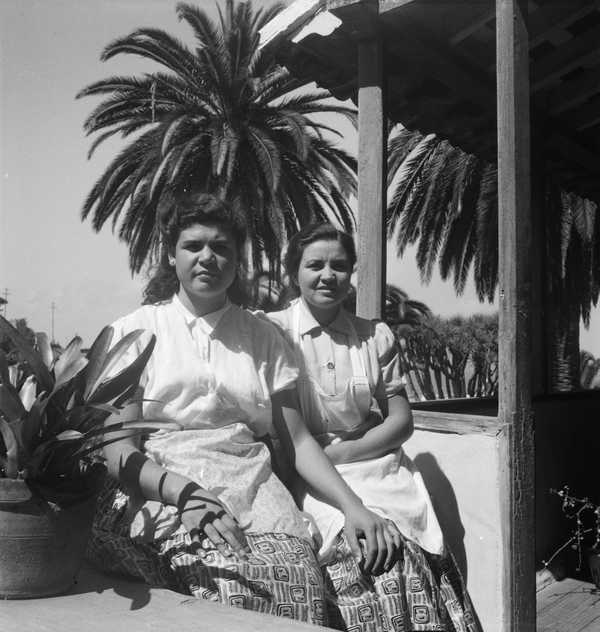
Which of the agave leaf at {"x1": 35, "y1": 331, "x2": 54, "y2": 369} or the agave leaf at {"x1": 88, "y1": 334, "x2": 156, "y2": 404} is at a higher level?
the agave leaf at {"x1": 35, "y1": 331, "x2": 54, "y2": 369}

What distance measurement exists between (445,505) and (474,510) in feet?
0.68

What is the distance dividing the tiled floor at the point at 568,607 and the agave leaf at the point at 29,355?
2.84m

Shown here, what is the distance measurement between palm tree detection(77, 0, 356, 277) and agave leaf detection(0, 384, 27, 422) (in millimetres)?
12473

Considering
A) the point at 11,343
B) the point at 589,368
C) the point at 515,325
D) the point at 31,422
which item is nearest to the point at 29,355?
the point at 31,422

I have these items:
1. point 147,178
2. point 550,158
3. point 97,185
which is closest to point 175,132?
point 147,178

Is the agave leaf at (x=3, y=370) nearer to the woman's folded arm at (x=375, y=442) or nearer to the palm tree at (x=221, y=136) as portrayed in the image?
the woman's folded arm at (x=375, y=442)

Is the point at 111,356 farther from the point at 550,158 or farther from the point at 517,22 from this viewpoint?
the point at 550,158

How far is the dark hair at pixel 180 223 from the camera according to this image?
2762 millimetres

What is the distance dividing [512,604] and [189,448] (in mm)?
1543

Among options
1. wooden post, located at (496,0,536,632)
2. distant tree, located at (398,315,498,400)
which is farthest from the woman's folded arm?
distant tree, located at (398,315,498,400)

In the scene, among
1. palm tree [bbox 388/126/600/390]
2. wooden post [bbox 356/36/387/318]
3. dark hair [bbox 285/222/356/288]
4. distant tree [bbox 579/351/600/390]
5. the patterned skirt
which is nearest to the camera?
the patterned skirt

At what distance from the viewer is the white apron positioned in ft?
9.16

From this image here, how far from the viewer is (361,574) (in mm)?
2596

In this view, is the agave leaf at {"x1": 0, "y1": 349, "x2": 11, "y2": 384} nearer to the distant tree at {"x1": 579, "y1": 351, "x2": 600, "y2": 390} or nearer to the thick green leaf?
the thick green leaf
